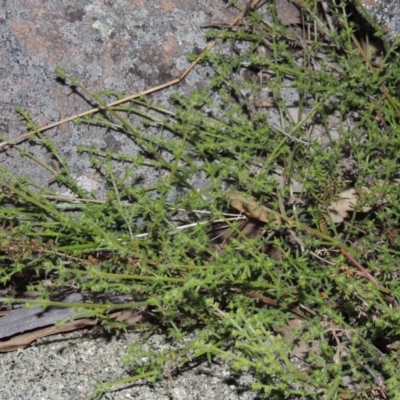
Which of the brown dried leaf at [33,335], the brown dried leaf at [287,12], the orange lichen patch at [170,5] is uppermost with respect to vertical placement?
the brown dried leaf at [287,12]

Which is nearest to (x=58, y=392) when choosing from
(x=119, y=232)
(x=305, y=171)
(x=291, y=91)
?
(x=119, y=232)

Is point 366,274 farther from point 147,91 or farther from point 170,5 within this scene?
point 170,5

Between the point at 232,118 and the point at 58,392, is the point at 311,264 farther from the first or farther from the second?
the point at 58,392

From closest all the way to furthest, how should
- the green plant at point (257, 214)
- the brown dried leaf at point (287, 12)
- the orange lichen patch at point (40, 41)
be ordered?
the green plant at point (257, 214) → the orange lichen patch at point (40, 41) → the brown dried leaf at point (287, 12)

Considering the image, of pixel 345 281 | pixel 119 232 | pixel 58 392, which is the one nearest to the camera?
pixel 345 281

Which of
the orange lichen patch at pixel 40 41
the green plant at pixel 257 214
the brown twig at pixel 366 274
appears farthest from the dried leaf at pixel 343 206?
the orange lichen patch at pixel 40 41

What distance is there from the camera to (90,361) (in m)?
2.64

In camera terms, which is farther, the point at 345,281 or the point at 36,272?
the point at 36,272

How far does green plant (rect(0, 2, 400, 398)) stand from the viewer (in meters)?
2.49

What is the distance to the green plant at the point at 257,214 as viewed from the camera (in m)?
2.49

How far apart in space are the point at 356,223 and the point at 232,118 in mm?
545

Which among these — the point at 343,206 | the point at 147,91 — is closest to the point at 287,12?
the point at 147,91

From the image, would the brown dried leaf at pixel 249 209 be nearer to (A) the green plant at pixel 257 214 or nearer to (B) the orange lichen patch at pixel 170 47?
(A) the green plant at pixel 257 214

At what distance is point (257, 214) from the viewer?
2727mm
